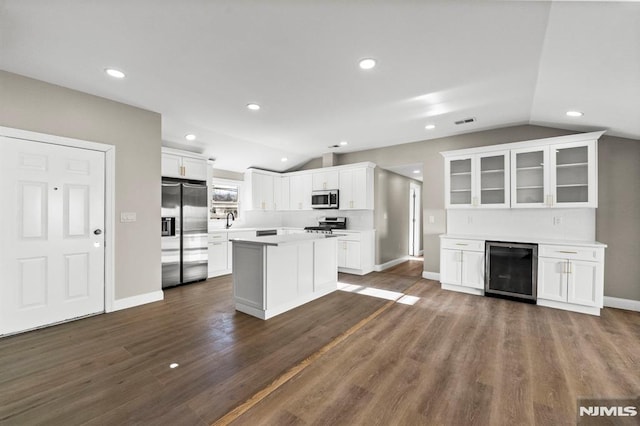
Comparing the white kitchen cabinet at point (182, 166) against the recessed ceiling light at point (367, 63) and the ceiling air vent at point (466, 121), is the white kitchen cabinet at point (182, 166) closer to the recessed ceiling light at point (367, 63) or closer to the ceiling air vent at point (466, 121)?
the recessed ceiling light at point (367, 63)

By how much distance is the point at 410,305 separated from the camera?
373 cm

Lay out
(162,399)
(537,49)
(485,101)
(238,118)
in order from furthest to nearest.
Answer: (238,118) → (485,101) → (537,49) → (162,399)

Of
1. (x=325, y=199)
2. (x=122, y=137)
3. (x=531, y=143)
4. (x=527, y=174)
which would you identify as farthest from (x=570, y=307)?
(x=122, y=137)

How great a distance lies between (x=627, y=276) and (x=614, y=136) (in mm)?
1912

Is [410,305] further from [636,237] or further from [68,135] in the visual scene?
[68,135]

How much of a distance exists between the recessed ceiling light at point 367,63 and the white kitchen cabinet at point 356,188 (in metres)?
3.13

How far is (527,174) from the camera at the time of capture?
4109 mm

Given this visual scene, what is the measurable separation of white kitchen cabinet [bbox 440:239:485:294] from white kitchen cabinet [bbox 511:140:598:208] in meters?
0.93

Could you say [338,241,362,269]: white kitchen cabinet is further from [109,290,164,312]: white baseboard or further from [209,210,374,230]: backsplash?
[109,290,164,312]: white baseboard

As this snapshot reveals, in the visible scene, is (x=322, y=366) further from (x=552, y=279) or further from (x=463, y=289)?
(x=552, y=279)

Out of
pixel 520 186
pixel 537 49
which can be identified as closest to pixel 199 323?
pixel 537 49

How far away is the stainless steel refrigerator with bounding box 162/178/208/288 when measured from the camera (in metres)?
4.46

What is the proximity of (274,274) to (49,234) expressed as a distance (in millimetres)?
2542

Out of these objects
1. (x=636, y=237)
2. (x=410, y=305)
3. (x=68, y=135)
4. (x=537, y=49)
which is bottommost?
(x=410, y=305)
